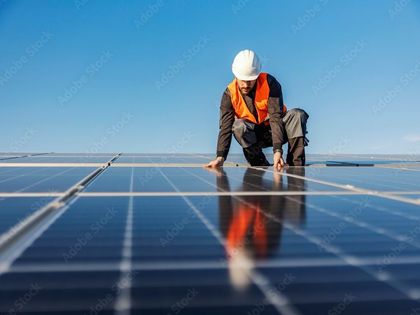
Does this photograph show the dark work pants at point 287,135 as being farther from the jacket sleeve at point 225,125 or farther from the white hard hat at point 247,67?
the white hard hat at point 247,67

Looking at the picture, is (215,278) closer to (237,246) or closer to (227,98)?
(237,246)

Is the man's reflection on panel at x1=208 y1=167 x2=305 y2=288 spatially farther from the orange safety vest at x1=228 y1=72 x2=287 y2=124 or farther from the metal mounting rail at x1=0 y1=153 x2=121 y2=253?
the orange safety vest at x1=228 y1=72 x2=287 y2=124

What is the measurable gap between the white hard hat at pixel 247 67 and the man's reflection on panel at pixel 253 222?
3397 millimetres

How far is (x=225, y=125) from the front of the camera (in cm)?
915

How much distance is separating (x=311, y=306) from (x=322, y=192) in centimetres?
343

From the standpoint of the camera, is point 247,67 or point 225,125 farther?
point 225,125

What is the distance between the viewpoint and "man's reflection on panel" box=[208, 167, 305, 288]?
2.33 m

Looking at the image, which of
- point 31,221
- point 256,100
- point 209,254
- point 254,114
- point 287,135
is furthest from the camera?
point 287,135

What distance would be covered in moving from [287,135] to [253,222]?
6452 millimetres

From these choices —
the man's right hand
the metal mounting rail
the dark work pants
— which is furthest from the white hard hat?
the metal mounting rail

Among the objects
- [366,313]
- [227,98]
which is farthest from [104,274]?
[227,98]

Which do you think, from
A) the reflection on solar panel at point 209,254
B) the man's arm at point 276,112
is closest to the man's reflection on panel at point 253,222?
the reflection on solar panel at point 209,254

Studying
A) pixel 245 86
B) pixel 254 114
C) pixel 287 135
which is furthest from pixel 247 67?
pixel 287 135

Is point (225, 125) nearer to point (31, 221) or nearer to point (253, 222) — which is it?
point (253, 222)
